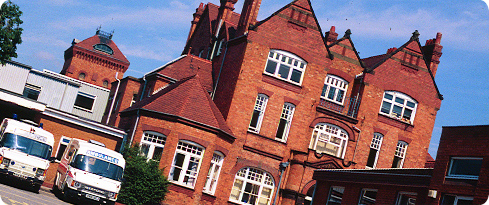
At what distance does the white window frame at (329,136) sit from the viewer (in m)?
34.7

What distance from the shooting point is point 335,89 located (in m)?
36.1

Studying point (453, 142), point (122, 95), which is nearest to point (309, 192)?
point (453, 142)

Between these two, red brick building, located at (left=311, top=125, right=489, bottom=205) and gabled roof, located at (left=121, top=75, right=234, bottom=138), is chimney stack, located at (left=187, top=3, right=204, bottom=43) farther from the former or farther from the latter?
red brick building, located at (left=311, top=125, right=489, bottom=205)

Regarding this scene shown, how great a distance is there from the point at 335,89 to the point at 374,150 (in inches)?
191

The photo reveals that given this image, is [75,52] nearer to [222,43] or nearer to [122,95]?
[122,95]

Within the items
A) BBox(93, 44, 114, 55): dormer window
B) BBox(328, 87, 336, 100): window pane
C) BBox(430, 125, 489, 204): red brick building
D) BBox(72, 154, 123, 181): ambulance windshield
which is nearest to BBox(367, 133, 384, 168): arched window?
BBox(328, 87, 336, 100): window pane

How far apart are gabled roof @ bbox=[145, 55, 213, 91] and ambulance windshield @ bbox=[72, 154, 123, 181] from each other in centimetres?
1351

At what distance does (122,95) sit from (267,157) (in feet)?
57.1

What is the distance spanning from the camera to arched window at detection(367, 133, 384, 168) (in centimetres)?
3641

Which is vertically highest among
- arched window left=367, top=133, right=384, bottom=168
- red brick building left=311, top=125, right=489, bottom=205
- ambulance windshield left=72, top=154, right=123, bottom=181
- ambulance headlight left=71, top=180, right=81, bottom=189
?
arched window left=367, top=133, right=384, bottom=168

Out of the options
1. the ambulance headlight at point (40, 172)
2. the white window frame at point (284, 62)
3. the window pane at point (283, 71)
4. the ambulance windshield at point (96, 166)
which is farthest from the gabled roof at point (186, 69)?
the ambulance headlight at point (40, 172)

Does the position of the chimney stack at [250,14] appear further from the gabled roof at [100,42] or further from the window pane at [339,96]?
the gabled roof at [100,42]

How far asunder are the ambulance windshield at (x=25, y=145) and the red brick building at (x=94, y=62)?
52437 mm

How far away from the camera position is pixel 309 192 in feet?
113
